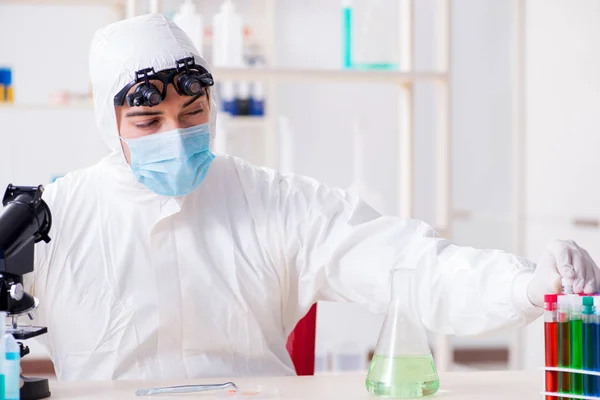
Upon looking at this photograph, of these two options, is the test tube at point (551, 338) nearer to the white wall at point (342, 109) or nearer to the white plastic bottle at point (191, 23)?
the white plastic bottle at point (191, 23)

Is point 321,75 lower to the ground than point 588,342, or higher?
higher

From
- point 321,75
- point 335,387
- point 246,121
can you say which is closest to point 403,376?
point 335,387

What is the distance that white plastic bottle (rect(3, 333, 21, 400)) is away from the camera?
1.10m

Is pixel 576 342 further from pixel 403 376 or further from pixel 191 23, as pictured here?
pixel 191 23

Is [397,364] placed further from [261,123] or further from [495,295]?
[261,123]

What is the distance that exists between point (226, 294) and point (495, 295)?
532mm

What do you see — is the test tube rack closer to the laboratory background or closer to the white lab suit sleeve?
the white lab suit sleeve

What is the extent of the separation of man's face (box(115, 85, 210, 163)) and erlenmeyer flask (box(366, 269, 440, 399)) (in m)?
0.59

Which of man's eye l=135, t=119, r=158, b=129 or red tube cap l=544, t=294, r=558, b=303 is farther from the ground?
man's eye l=135, t=119, r=158, b=129

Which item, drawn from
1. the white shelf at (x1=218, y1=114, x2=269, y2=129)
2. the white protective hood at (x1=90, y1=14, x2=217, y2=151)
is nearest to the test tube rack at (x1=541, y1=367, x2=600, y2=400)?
the white protective hood at (x1=90, y1=14, x2=217, y2=151)

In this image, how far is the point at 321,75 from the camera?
8.51 feet

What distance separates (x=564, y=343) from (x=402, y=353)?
0.24 meters

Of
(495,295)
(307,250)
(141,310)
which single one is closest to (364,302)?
(307,250)

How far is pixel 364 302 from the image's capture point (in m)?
1.59
